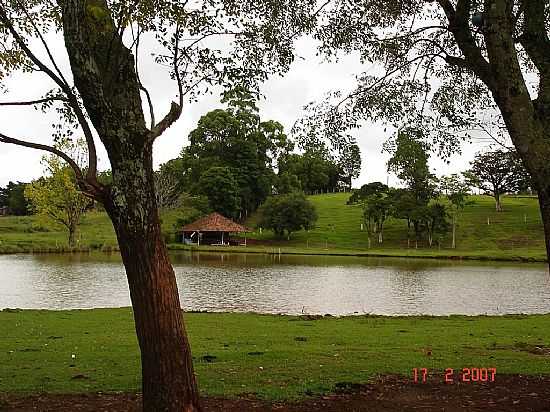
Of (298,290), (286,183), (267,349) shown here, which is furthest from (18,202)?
(267,349)

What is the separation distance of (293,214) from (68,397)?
6470 centimetres

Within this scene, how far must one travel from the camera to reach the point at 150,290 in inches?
220

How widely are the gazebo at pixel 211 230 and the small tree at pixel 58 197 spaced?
15.2 m

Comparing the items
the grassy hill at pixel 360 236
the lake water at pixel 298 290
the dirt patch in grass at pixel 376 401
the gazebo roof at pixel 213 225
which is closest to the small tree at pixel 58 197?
the grassy hill at pixel 360 236

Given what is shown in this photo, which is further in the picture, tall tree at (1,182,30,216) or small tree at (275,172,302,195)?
tall tree at (1,182,30,216)

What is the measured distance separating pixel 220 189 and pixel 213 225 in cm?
947

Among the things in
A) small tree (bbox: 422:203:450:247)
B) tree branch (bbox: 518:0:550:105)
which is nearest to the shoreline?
small tree (bbox: 422:203:450:247)

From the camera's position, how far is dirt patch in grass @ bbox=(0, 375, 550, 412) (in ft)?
21.7

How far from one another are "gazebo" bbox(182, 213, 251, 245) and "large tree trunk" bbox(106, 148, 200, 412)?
6420 cm

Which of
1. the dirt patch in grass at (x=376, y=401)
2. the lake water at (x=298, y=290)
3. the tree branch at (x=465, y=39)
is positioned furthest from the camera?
the lake water at (x=298, y=290)

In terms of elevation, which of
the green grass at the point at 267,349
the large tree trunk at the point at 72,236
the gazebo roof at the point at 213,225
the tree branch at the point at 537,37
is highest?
the tree branch at the point at 537,37

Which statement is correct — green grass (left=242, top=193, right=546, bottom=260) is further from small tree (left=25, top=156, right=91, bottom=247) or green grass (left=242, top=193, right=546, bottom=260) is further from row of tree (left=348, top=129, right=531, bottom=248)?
small tree (left=25, top=156, right=91, bottom=247)

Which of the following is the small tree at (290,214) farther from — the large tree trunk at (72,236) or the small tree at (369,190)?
the large tree trunk at (72,236)

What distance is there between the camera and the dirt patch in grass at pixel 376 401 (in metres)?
6.63
